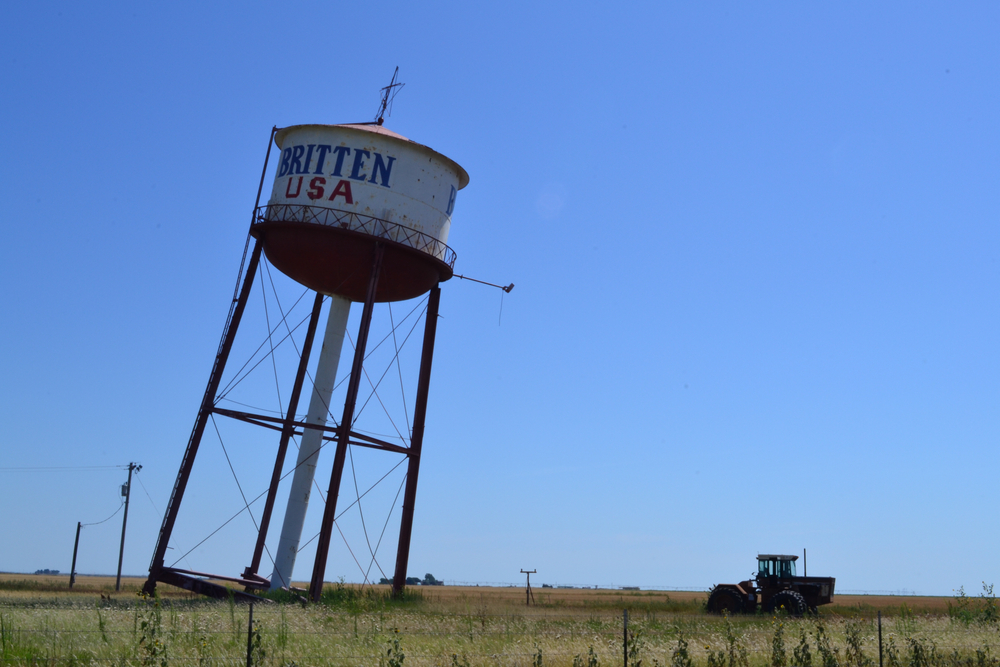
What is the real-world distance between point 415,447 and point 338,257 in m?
5.66

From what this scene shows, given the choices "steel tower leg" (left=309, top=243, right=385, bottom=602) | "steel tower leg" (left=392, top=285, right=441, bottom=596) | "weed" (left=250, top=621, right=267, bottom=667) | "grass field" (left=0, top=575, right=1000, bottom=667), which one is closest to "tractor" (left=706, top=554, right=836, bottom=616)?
"grass field" (left=0, top=575, right=1000, bottom=667)

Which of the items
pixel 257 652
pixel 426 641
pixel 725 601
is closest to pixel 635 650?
pixel 426 641

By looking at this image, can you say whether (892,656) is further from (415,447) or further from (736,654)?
(415,447)

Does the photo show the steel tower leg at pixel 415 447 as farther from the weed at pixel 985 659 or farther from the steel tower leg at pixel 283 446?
the weed at pixel 985 659

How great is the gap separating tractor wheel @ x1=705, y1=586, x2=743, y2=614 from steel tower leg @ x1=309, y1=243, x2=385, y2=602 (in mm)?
12179

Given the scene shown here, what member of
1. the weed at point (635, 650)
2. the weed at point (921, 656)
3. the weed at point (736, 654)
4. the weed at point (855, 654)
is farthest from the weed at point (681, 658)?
the weed at point (921, 656)

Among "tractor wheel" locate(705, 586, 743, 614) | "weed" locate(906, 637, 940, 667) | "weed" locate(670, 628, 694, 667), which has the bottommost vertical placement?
"weed" locate(670, 628, 694, 667)

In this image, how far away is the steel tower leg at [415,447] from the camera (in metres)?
26.2

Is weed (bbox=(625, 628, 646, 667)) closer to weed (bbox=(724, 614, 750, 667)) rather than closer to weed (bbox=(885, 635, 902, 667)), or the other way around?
weed (bbox=(724, 614, 750, 667))

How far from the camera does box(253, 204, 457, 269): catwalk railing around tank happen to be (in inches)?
962

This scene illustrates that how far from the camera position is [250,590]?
25922mm

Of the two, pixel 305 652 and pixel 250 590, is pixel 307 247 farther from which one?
pixel 305 652

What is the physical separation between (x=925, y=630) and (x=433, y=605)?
11288 millimetres

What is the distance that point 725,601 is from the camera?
28.9m
